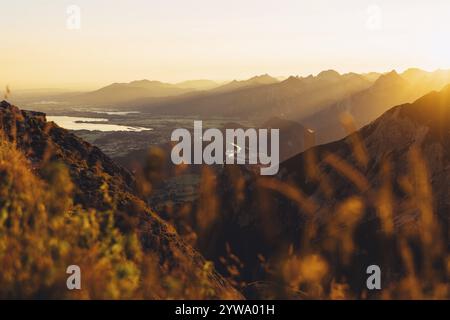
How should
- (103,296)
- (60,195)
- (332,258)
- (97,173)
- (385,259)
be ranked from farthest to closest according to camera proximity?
(332,258), (385,259), (97,173), (60,195), (103,296)

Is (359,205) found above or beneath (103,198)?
beneath

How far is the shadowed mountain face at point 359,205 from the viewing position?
27797mm

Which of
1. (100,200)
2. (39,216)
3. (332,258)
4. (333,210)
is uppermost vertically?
(39,216)

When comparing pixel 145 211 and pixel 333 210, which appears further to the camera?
pixel 333 210

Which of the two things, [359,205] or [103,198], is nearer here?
[103,198]

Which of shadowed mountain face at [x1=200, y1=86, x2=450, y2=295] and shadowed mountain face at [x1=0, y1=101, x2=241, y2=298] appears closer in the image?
shadowed mountain face at [x1=0, y1=101, x2=241, y2=298]

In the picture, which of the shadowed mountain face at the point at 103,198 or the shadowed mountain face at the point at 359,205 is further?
the shadowed mountain face at the point at 359,205

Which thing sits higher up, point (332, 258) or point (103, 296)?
point (103, 296)

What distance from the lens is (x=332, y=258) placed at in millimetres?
29844

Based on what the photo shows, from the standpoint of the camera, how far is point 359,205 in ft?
109

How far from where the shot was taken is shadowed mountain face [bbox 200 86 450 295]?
27.8 meters

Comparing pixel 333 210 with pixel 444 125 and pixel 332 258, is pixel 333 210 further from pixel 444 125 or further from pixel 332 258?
pixel 444 125
